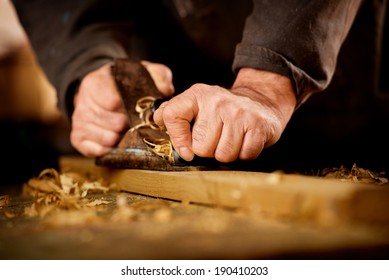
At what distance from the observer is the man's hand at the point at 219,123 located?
907 millimetres

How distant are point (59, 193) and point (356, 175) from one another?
0.68 metres

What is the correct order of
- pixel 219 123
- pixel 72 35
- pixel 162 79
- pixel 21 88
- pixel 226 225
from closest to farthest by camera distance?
pixel 226 225 < pixel 219 123 < pixel 162 79 < pixel 72 35 < pixel 21 88

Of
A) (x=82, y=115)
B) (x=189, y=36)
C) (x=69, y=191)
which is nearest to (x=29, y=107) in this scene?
(x=189, y=36)

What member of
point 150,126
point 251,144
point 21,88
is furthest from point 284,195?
point 21,88

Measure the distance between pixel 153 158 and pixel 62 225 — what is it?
0.40 metres

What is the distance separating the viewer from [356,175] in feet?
3.37

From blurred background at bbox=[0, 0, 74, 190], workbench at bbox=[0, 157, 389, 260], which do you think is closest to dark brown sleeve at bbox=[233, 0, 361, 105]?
workbench at bbox=[0, 157, 389, 260]

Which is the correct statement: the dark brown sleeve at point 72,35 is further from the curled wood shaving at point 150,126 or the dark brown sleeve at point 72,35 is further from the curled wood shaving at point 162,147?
the curled wood shaving at point 162,147

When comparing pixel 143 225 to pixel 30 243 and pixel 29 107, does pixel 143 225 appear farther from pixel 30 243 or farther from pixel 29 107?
pixel 29 107

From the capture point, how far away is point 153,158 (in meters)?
1.07

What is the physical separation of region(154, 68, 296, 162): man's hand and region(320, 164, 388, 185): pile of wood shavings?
18 centimetres

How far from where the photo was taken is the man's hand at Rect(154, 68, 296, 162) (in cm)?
91

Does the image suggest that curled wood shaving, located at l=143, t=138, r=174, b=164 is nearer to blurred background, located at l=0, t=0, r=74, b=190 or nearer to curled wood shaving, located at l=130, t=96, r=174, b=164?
curled wood shaving, located at l=130, t=96, r=174, b=164

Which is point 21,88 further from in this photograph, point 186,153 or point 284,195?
point 284,195
